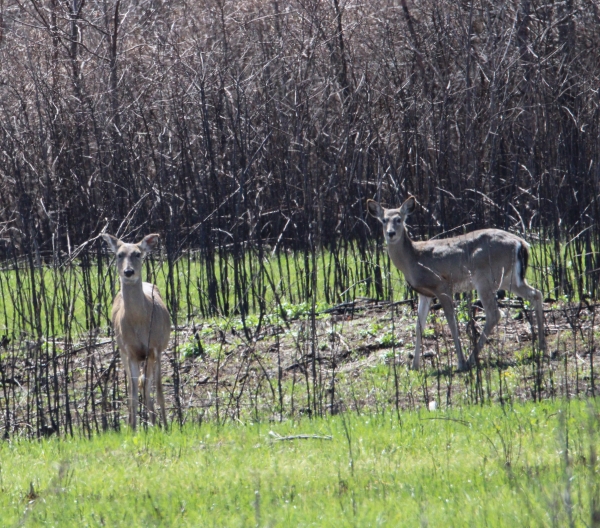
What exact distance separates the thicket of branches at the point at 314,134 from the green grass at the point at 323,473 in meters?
3.84

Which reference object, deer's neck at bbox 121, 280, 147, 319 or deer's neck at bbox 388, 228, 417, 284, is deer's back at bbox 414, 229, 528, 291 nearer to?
deer's neck at bbox 388, 228, 417, 284

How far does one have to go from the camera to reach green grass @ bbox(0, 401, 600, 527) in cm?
500

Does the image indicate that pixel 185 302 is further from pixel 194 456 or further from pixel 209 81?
pixel 194 456

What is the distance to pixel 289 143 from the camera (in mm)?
14477

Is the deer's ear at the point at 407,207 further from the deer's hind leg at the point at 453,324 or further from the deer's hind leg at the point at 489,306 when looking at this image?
the deer's hind leg at the point at 489,306

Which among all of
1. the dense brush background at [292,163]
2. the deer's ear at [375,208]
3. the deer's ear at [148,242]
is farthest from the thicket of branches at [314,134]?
the deer's ear at [148,242]

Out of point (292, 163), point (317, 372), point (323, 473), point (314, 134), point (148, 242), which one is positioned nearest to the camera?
point (323, 473)

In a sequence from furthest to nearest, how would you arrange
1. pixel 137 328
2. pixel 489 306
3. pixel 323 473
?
Answer: pixel 489 306 < pixel 137 328 < pixel 323 473

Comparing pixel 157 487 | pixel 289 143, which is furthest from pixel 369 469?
pixel 289 143

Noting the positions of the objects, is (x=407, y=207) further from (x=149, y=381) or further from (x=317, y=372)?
(x=149, y=381)

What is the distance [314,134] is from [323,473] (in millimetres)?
11529

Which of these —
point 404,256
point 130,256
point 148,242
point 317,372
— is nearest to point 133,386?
point 130,256

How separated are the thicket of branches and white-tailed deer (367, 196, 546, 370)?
374 mm

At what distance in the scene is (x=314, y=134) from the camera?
661 inches
